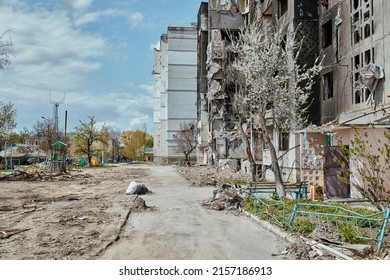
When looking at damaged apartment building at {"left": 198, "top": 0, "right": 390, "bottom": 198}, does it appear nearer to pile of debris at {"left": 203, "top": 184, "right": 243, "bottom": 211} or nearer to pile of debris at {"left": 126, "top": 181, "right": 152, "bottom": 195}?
pile of debris at {"left": 203, "top": 184, "right": 243, "bottom": 211}

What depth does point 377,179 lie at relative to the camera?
732 cm

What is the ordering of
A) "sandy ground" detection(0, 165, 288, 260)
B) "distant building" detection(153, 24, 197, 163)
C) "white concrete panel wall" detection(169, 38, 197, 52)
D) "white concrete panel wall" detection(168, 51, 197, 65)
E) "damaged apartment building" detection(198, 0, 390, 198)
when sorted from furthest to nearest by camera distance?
"white concrete panel wall" detection(169, 38, 197, 52), "distant building" detection(153, 24, 197, 163), "white concrete panel wall" detection(168, 51, 197, 65), "damaged apartment building" detection(198, 0, 390, 198), "sandy ground" detection(0, 165, 288, 260)

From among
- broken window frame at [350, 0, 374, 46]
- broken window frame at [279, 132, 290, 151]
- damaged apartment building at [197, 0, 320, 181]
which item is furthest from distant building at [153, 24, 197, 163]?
broken window frame at [350, 0, 374, 46]

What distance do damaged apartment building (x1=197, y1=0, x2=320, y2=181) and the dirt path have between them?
30.1 ft

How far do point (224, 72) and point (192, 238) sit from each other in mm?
31008

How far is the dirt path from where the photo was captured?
7.04 metres

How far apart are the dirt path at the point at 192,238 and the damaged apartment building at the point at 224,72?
919 cm

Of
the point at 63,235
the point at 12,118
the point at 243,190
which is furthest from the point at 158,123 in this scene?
the point at 63,235

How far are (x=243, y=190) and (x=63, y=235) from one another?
7.43 meters


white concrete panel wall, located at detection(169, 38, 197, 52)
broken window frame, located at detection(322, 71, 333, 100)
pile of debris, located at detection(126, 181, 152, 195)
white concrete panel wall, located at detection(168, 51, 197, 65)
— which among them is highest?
white concrete panel wall, located at detection(169, 38, 197, 52)

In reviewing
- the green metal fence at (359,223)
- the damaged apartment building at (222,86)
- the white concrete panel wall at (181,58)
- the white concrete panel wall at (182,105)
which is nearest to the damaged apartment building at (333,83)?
the green metal fence at (359,223)

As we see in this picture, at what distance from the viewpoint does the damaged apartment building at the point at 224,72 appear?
67.0ft

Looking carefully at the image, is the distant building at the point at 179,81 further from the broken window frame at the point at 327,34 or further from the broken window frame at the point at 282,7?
the broken window frame at the point at 327,34
